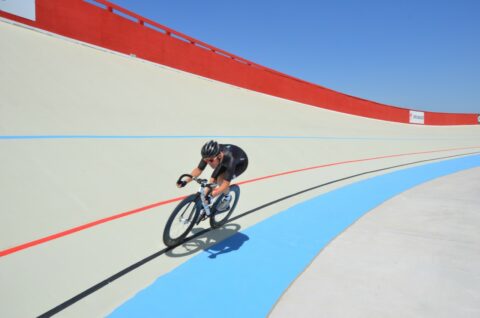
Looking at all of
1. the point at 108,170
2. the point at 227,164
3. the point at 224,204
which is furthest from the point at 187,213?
the point at 108,170

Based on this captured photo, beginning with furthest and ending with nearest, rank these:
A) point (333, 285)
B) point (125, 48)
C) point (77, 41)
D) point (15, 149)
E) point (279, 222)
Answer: point (125, 48) → point (77, 41) → point (279, 222) → point (15, 149) → point (333, 285)

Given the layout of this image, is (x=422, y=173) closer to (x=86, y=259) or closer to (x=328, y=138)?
(x=328, y=138)

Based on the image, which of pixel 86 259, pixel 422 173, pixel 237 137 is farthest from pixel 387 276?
pixel 422 173

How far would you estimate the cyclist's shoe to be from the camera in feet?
13.7

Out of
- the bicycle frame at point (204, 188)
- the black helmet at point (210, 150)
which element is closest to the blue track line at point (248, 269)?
the bicycle frame at point (204, 188)

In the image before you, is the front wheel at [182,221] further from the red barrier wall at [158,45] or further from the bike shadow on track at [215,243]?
the red barrier wall at [158,45]

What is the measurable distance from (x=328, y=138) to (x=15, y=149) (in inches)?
488

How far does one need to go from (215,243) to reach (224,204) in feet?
2.05

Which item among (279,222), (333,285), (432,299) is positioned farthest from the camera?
(279,222)

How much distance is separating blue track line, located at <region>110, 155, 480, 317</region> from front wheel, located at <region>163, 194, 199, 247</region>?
0.40 meters

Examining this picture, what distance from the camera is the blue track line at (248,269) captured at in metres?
2.55

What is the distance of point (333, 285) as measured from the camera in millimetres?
2818

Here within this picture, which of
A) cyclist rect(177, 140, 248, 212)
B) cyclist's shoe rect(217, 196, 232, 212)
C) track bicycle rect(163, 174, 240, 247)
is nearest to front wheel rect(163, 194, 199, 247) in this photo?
track bicycle rect(163, 174, 240, 247)

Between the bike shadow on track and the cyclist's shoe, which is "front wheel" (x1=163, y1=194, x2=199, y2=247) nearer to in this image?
the bike shadow on track
